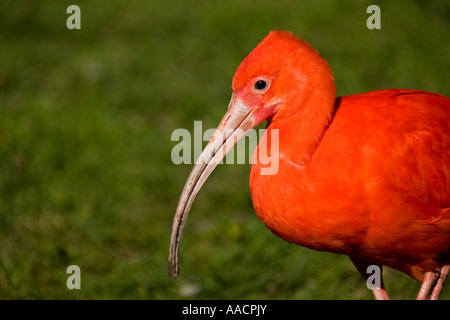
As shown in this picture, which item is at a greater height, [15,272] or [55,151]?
[55,151]

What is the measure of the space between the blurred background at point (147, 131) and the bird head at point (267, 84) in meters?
1.60

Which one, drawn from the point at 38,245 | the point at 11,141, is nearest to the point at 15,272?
the point at 38,245

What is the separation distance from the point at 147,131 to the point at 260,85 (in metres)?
3.29

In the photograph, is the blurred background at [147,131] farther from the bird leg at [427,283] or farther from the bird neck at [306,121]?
the bird neck at [306,121]

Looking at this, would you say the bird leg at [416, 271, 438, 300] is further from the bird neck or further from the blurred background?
the bird neck

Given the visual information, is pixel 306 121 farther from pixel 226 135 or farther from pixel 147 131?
pixel 147 131

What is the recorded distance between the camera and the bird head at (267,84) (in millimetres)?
3148

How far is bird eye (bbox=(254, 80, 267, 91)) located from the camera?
10.4 ft

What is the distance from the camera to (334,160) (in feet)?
10.2

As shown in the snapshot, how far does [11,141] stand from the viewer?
19.5 ft

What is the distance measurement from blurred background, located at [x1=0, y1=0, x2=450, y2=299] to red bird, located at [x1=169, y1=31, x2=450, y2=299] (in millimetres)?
1229

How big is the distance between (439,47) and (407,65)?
47 cm
